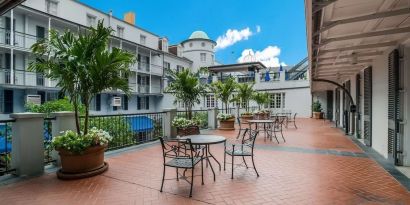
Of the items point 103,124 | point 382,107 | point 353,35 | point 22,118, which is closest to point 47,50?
point 22,118

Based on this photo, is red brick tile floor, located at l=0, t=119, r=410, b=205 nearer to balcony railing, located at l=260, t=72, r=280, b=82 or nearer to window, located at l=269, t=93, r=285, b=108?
window, located at l=269, t=93, r=285, b=108

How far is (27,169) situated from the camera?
439 cm

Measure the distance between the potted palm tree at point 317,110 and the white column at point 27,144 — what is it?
19.1 m

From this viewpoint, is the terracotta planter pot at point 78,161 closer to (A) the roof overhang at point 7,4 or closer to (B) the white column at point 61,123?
(B) the white column at point 61,123

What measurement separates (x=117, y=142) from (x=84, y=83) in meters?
3.70

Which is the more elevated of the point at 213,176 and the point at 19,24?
the point at 19,24

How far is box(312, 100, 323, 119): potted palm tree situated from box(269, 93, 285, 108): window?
2570mm

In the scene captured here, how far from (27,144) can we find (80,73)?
5.11 feet

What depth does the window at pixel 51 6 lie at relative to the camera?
57.7 ft

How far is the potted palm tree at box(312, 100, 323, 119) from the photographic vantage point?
19453 millimetres

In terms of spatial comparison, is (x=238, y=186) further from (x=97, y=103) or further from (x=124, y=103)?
(x=124, y=103)

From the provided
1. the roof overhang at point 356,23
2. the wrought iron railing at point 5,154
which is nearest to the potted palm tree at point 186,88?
the roof overhang at point 356,23

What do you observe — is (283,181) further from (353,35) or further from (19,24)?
(19,24)

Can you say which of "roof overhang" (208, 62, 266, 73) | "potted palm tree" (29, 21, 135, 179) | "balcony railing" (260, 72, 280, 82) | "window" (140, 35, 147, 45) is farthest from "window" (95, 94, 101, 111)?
"potted palm tree" (29, 21, 135, 179)
